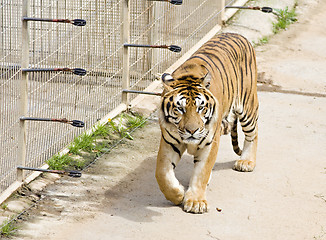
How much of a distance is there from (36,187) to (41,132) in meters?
0.48

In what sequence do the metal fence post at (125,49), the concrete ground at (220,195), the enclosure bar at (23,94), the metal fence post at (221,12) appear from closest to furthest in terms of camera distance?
the concrete ground at (220,195)
the enclosure bar at (23,94)
the metal fence post at (125,49)
the metal fence post at (221,12)

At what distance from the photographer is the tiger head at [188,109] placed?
5.09 meters

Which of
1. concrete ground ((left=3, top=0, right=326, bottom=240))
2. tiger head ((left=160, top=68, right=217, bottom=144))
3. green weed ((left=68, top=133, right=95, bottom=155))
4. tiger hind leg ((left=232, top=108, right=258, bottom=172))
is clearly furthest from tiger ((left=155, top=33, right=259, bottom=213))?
green weed ((left=68, top=133, right=95, bottom=155))

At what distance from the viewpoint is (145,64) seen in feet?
25.8

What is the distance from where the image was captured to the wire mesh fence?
5.32 meters

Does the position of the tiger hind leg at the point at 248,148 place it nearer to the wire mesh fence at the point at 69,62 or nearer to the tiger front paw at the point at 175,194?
the tiger front paw at the point at 175,194

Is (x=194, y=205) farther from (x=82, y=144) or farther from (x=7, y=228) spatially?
(x=82, y=144)

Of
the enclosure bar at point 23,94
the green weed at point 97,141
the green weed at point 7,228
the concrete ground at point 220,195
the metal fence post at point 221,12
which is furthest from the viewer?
the metal fence post at point 221,12

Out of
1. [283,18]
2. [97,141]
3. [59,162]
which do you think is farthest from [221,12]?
[59,162]

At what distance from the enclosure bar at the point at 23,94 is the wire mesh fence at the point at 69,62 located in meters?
0.03

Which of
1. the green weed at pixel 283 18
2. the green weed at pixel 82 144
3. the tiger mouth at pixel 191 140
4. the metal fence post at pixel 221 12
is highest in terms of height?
the tiger mouth at pixel 191 140

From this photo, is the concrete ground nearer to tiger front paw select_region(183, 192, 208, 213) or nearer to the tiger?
tiger front paw select_region(183, 192, 208, 213)

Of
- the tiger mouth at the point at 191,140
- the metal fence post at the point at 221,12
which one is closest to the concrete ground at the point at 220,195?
the tiger mouth at the point at 191,140

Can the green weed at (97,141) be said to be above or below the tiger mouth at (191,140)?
below
